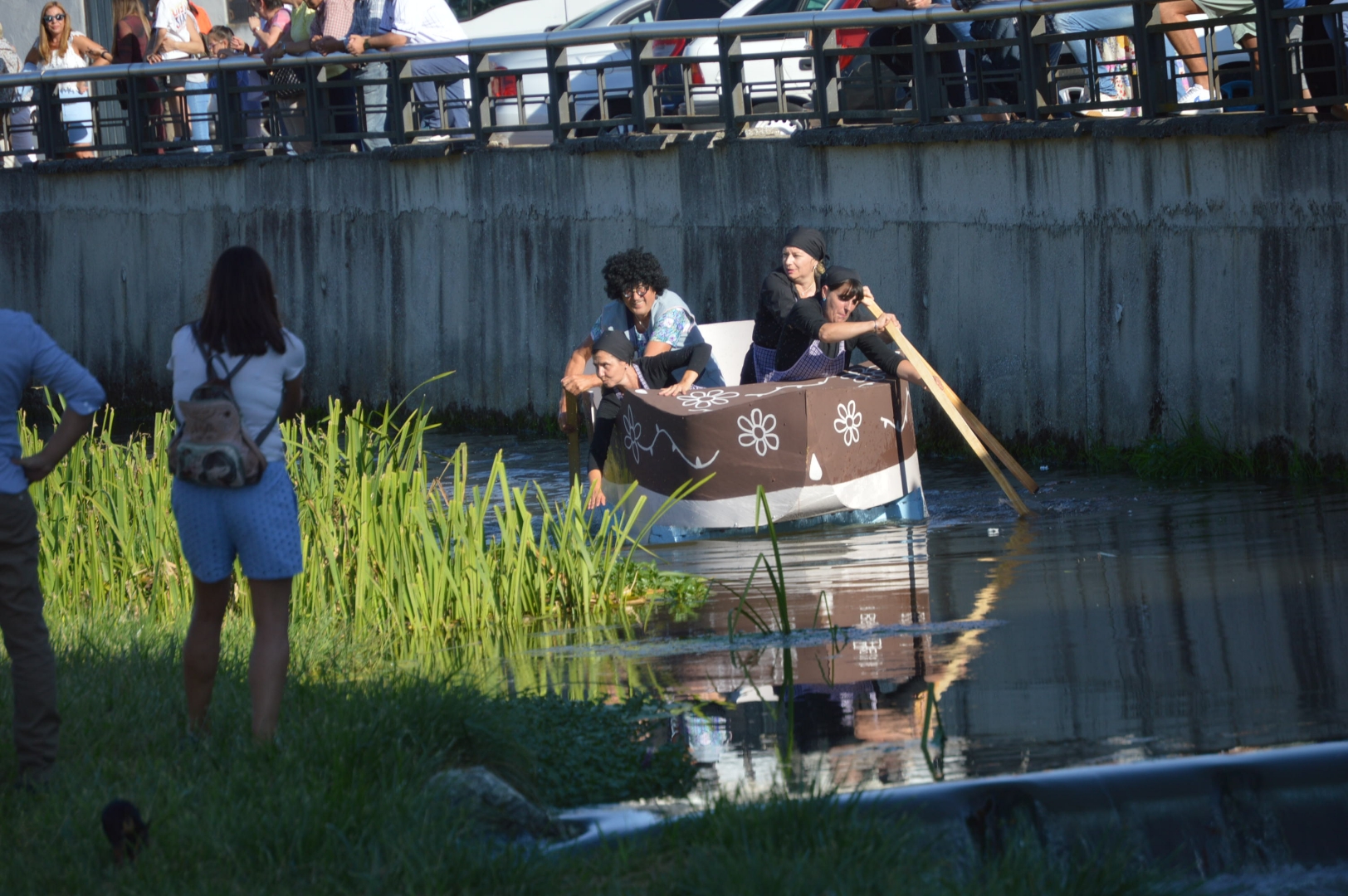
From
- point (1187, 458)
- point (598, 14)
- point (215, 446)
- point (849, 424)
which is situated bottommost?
point (1187, 458)

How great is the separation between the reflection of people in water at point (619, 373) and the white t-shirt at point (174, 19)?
1034 cm

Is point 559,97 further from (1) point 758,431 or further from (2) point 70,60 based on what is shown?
(2) point 70,60

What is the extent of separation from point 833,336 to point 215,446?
247 inches

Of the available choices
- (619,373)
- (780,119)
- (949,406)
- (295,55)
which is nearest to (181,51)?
(295,55)

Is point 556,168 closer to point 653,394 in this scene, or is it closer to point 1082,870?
point 653,394

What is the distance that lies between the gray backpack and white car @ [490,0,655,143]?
1085 cm

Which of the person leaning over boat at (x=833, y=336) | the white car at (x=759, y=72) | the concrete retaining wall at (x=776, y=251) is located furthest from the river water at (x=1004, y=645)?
the white car at (x=759, y=72)

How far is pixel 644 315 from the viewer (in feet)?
40.1

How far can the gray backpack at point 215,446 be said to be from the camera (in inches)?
233

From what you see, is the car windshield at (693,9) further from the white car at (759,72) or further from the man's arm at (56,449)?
the man's arm at (56,449)

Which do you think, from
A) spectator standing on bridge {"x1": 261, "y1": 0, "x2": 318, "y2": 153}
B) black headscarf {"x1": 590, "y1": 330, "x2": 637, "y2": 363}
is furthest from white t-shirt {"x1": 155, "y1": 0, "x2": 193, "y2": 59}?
black headscarf {"x1": 590, "y1": 330, "x2": 637, "y2": 363}

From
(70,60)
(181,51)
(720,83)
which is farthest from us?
(70,60)

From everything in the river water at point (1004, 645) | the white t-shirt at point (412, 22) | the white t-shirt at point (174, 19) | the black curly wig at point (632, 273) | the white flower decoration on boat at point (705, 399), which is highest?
the white t-shirt at point (174, 19)

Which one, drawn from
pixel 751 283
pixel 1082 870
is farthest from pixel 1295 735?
pixel 751 283
